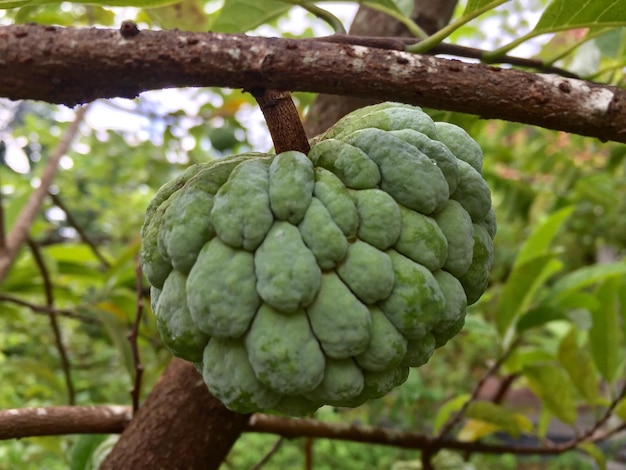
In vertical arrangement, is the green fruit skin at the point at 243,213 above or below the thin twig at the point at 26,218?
above

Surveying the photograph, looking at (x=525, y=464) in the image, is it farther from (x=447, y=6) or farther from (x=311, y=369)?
(x=311, y=369)

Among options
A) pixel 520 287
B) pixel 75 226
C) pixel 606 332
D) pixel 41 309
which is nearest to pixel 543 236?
pixel 520 287

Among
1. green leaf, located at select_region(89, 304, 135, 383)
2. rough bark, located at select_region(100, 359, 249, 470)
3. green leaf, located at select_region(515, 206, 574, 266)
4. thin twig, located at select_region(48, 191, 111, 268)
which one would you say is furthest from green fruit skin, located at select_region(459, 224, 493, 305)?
thin twig, located at select_region(48, 191, 111, 268)

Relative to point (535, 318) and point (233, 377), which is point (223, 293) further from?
point (535, 318)

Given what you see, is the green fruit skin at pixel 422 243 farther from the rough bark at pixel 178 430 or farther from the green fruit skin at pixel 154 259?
the rough bark at pixel 178 430

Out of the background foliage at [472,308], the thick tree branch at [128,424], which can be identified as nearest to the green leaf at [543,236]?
the background foliage at [472,308]

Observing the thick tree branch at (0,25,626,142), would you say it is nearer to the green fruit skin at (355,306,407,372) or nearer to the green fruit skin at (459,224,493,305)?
the green fruit skin at (459,224,493,305)

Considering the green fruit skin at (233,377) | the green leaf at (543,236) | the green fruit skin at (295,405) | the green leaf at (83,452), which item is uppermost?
the green fruit skin at (233,377)
